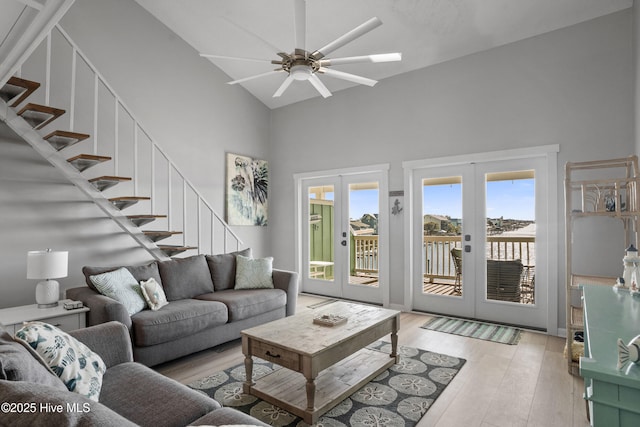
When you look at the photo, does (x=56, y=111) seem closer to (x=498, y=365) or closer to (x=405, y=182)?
(x=405, y=182)

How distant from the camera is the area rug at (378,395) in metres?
2.32

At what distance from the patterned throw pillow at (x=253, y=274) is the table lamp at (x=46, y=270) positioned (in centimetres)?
176

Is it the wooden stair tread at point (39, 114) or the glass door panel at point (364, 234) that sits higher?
the wooden stair tread at point (39, 114)

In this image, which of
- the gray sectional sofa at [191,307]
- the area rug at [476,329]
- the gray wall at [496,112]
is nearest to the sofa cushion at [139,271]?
the gray sectional sofa at [191,307]

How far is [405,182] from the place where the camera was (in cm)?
502

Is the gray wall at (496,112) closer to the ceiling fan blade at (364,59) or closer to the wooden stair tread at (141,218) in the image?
the ceiling fan blade at (364,59)

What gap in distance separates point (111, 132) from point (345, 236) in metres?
3.58

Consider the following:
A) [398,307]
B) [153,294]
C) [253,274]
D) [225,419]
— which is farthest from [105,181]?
[398,307]

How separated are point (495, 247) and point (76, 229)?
16.6ft

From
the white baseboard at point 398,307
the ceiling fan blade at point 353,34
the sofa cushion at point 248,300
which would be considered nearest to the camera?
the ceiling fan blade at point 353,34

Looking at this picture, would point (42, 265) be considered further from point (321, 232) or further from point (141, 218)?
point (321, 232)

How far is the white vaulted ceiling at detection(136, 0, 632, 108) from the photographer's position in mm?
3770

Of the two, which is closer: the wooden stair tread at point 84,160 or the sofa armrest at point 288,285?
the wooden stair tread at point 84,160

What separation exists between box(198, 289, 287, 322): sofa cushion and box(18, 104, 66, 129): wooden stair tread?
7.29ft
